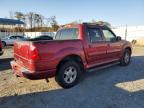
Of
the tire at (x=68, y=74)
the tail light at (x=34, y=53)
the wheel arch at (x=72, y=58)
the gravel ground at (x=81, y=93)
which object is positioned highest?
the tail light at (x=34, y=53)

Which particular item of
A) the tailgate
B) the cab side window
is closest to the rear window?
the cab side window

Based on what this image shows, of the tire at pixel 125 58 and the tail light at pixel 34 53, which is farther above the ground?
the tail light at pixel 34 53

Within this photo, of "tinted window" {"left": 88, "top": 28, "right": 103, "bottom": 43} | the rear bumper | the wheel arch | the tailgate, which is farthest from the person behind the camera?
"tinted window" {"left": 88, "top": 28, "right": 103, "bottom": 43}

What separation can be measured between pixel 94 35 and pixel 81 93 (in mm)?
2201

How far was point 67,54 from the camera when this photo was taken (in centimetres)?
525

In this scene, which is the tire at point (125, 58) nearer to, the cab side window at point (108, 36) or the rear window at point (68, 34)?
the cab side window at point (108, 36)

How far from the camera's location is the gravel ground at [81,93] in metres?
4.36

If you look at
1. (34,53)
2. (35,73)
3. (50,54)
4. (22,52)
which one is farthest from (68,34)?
(35,73)

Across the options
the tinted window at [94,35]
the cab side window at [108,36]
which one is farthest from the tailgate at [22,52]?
the cab side window at [108,36]

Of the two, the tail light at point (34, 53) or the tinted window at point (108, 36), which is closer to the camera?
the tail light at point (34, 53)

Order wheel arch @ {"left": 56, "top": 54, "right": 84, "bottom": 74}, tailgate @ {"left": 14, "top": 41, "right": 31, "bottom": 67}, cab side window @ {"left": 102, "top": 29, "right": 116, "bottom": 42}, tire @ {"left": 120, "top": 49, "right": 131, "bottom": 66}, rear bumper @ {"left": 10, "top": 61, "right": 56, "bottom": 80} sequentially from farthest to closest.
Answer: tire @ {"left": 120, "top": 49, "right": 131, "bottom": 66} < cab side window @ {"left": 102, "top": 29, "right": 116, "bottom": 42} < wheel arch @ {"left": 56, "top": 54, "right": 84, "bottom": 74} < tailgate @ {"left": 14, "top": 41, "right": 31, "bottom": 67} < rear bumper @ {"left": 10, "top": 61, "right": 56, "bottom": 80}

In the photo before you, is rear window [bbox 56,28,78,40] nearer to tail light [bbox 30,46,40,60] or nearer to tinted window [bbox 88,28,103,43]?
tinted window [bbox 88,28,103,43]

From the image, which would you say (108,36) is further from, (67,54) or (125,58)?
(67,54)

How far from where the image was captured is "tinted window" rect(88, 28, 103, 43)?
608 cm
